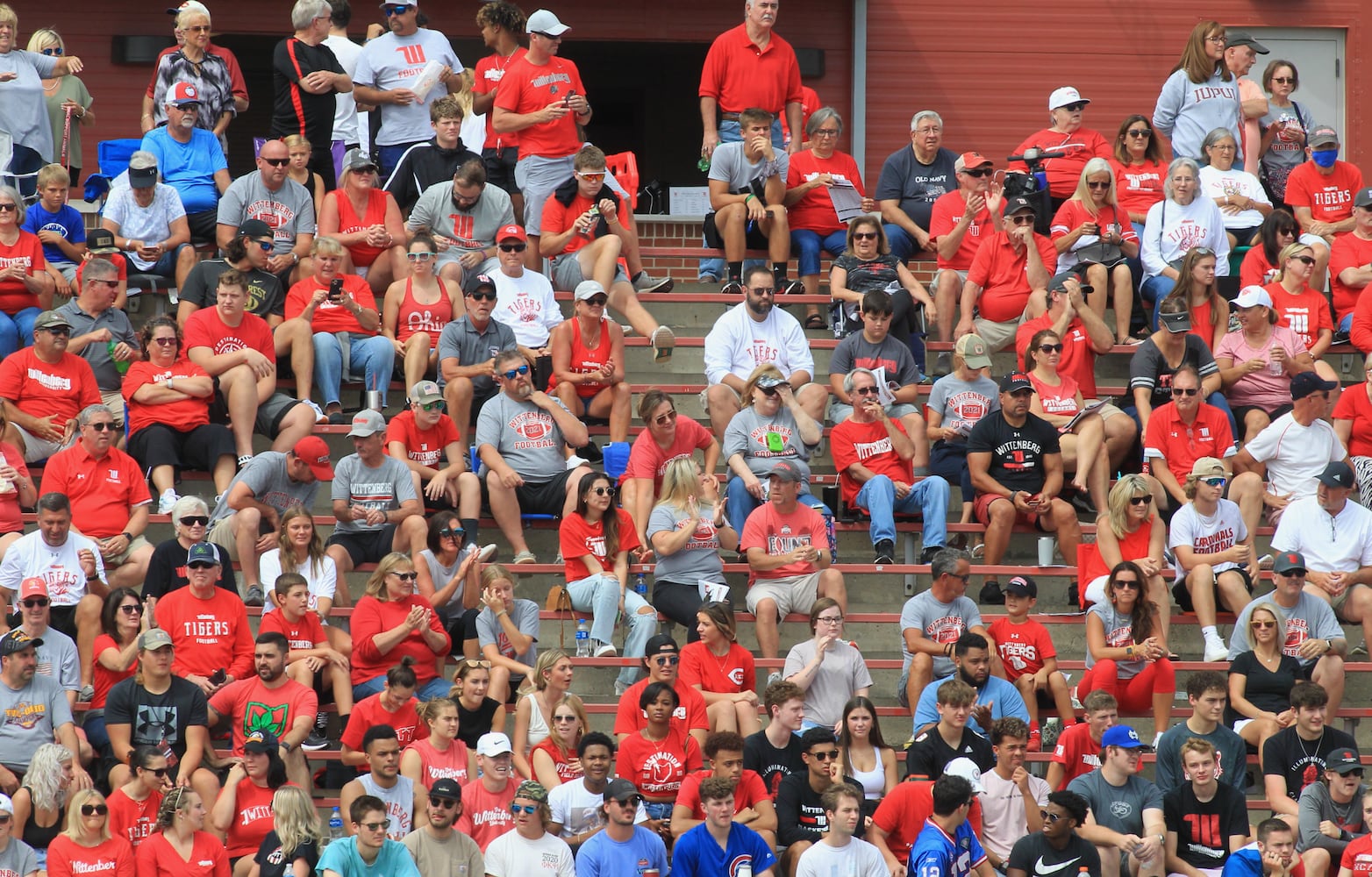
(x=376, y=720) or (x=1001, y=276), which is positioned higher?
(x=1001, y=276)

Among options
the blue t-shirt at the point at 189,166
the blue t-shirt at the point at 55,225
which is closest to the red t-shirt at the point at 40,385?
the blue t-shirt at the point at 55,225

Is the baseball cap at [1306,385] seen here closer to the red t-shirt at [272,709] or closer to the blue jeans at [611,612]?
the blue jeans at [611,612]

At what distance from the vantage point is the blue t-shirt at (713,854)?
9953mm

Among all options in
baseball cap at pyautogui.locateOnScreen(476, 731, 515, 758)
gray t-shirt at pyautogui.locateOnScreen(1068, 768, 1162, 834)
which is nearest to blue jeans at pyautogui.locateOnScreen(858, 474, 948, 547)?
gray t-shirt at pyautogui.locateOnScreen(1068, 768, 1162, 834)

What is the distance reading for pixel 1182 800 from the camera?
10.6 meters

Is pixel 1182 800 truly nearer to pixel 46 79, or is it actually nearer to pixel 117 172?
pixel 117 172

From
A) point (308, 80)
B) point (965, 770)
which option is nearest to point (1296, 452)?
point (965, 770)

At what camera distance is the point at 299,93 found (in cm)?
1457

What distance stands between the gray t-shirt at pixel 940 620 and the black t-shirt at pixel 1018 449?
125 centimetres

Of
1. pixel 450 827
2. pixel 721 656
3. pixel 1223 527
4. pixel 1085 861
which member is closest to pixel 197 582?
pixel 450 827

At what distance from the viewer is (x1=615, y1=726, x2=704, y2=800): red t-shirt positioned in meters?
10.6

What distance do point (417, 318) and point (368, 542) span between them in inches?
80.7

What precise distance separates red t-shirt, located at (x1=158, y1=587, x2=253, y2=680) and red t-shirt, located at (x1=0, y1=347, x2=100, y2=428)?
7.02 feet

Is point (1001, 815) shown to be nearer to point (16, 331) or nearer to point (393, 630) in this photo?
point (393, 630)
